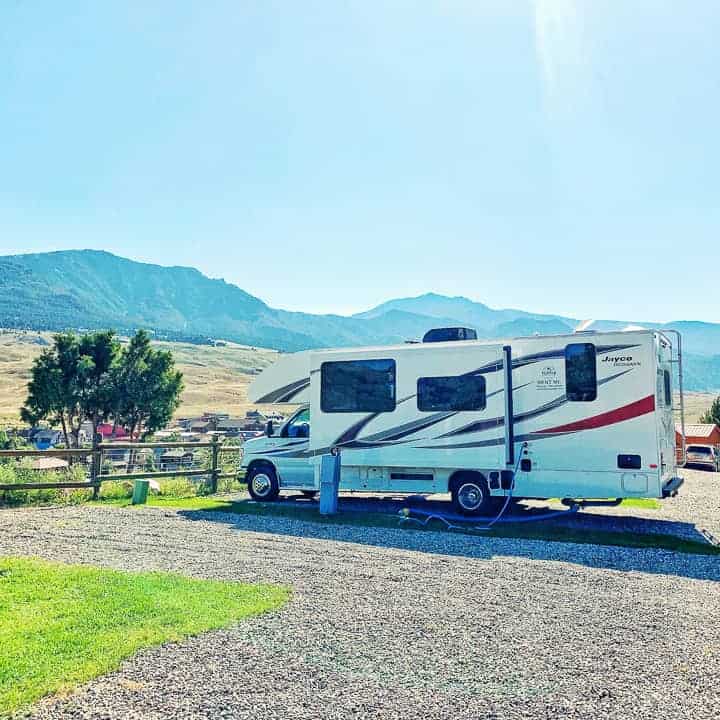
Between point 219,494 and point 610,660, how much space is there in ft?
38.6

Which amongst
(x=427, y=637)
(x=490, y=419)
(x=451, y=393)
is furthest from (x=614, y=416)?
(x=427, y=637)

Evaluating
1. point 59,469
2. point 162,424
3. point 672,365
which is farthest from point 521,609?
point 162,424

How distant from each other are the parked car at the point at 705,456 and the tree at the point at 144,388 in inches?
1271

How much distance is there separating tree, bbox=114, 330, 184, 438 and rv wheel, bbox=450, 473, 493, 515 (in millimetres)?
35258

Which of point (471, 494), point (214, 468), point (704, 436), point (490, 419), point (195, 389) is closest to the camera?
point (490, 419)

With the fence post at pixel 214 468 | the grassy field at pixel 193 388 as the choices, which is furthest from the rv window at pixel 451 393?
the grassy field at pixel 193 388

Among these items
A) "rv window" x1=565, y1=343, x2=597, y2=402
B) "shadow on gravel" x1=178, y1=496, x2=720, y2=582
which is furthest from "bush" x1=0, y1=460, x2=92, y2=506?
"rv window" x1=565, y1=343, x2=597, y2=402

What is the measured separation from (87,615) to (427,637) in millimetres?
2731

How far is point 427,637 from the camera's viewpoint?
525cm

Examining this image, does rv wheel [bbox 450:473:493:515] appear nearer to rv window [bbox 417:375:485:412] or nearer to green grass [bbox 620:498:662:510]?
→ rv window [bbox 417:375:485:412]

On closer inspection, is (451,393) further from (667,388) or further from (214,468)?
(214,468)

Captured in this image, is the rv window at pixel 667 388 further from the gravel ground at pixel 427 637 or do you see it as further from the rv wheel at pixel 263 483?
the rv wheel at pixel 263 483

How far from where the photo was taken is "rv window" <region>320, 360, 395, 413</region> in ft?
41.8

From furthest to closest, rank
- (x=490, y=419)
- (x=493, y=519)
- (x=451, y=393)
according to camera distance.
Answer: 1. (x=451, y=393)
2. (x=490, y=419)
3. (x=493, y=519)
